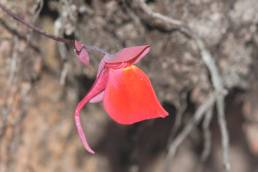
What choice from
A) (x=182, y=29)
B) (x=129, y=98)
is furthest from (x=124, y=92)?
(x=182, y=29)

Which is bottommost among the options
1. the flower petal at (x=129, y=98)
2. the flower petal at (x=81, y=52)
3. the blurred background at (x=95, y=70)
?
the blurred background at (x=95, y=70)

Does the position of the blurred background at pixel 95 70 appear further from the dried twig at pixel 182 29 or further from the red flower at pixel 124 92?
the red flower at pixel 124 92

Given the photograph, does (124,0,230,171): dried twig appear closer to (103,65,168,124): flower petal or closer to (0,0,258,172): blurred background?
(0,0,258,172): blurred background

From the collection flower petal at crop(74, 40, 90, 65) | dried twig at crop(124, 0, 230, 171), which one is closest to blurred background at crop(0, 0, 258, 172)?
dried twig at crop(124, 0, 230, 171)

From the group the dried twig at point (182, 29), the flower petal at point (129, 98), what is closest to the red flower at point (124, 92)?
the flower petal at point (129, 98)

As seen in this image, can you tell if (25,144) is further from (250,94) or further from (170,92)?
(250,94)
